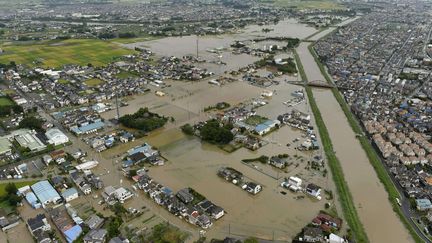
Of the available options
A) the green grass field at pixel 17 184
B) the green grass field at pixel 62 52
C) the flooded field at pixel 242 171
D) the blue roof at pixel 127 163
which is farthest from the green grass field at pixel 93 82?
the green grass field at pixel 17 184

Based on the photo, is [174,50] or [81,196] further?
[174,50]

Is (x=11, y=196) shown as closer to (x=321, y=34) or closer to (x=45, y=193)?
(x=45, y=193)

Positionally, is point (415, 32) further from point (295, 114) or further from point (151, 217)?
point (151, 217)

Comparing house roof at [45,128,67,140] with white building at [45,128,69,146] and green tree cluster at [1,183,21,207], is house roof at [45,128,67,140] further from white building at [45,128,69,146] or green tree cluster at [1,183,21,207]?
green tree cluster at [1,183,21,207]

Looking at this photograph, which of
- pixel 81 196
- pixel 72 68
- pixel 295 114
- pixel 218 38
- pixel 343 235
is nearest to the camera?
pixel 343 235

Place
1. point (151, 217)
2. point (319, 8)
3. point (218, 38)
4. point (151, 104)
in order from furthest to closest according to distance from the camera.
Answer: point (319, 8)
point (218, 38)
point (151, 104)
point (151, 217)

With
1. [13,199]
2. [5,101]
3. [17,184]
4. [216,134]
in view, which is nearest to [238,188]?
[216,134]

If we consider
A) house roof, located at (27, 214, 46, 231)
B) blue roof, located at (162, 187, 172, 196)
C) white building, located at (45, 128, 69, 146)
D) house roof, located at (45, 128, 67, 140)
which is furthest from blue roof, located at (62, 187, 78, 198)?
house roof, located at (45, 128, 67, 140)

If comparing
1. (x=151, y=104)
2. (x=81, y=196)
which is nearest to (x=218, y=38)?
(x=151, y=104)
